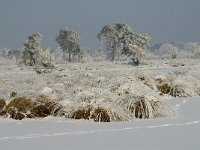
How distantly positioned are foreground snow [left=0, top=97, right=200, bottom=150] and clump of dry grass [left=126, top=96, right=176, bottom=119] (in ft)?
1.18

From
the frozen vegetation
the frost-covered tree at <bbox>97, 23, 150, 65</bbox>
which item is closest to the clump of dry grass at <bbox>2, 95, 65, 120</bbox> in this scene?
the frozen vegetation

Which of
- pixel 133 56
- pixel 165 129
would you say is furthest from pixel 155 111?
pixel 133 56

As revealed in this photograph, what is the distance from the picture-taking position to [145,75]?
17.3 metres

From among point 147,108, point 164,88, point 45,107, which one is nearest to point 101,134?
point 147,108

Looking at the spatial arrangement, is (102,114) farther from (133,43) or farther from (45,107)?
(133,43)

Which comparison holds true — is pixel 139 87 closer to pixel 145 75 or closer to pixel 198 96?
pixel 198 96

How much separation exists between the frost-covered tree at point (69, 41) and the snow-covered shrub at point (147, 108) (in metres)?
101

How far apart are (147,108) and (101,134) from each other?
2446 mm

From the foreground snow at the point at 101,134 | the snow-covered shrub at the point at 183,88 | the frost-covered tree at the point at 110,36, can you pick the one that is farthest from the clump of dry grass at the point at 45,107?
the frost-covered tree at the point at 110,36

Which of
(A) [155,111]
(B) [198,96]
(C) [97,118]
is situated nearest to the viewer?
(C) [97,118]

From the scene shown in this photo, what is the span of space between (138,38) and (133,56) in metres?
5.66

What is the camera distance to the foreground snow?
689cm

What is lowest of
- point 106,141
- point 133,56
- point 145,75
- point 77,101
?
point 106,141

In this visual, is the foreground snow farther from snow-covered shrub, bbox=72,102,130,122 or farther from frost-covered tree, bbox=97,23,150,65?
frost-covered tree, bbox=97,23,150,65
